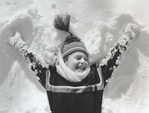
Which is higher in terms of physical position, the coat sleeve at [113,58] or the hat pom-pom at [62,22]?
the hat pom-pom at [62,22]

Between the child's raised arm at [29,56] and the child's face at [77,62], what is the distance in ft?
0.55

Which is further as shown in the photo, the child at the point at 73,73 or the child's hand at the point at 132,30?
the child's hand at the point at 132,30

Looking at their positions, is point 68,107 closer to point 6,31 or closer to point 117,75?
point 117,75

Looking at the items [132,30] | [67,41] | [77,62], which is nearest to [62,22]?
[67,41]

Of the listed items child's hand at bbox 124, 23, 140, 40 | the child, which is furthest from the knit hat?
child's hand at bbox 124, 23, 140, 40

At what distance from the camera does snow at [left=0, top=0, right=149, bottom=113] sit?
125 centimetres

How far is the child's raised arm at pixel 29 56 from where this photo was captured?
3.92 ft

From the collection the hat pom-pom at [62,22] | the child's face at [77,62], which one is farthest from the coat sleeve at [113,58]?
the hat pom-pom at [62,22]

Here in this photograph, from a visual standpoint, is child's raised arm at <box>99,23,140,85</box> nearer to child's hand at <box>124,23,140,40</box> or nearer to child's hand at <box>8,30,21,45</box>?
child's hand at <box>124,23,140,40</box>

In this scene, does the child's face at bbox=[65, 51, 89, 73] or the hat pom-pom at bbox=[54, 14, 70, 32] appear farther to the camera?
the hat pom-pom at bbox=[54, 14, 70, 32]

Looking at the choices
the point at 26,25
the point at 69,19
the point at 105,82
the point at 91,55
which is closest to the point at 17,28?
the point at 26,25

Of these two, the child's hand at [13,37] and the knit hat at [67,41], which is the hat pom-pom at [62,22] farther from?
the child's hand at [13,37]

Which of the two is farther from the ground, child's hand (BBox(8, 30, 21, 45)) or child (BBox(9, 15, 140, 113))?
child's hand (BBox(8, 30, 21, 45))

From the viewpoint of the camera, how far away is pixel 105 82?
47.5 inches
